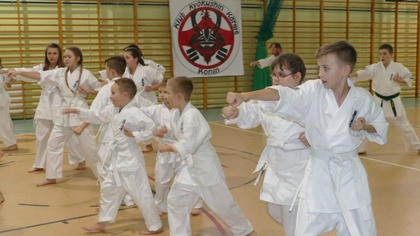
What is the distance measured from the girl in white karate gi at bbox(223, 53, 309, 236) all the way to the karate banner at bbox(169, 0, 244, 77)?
8903 millimetres

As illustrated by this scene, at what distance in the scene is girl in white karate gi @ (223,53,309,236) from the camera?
3211 mm

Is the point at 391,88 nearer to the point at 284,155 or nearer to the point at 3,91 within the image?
Result: the point at 284,155

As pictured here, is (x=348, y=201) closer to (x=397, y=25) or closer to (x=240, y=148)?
(x=240, y=148)

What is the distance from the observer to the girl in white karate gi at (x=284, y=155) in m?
3.21

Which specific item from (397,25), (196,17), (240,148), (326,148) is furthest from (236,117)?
(397,25)

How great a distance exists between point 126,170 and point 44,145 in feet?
8.58

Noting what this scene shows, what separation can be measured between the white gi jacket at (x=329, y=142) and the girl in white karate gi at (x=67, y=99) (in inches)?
140

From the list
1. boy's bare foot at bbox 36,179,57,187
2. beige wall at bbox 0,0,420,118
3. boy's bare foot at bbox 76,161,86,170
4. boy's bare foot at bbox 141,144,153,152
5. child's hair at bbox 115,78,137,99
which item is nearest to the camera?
child's hair at bbox 115,78,137,99

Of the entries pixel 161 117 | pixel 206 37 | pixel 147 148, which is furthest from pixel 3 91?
pixel 206 37

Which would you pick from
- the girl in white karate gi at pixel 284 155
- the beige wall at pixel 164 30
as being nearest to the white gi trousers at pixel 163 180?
the girl in white karate gi at pixel 284 155

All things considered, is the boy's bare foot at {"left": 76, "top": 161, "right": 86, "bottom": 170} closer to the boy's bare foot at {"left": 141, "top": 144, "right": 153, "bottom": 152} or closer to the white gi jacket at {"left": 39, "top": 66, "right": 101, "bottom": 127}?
the white gi jacket at {"left": 39, "top": 66, "right": 101, "bottom": 127}

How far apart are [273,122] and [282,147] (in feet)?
0.56

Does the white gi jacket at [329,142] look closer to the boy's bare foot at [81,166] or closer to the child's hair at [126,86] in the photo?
the child's hair at [126,86]

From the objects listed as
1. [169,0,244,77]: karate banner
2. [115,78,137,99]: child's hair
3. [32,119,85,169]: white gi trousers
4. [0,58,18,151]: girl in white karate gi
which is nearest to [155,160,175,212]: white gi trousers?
[115,78,137,99]: child's hair
